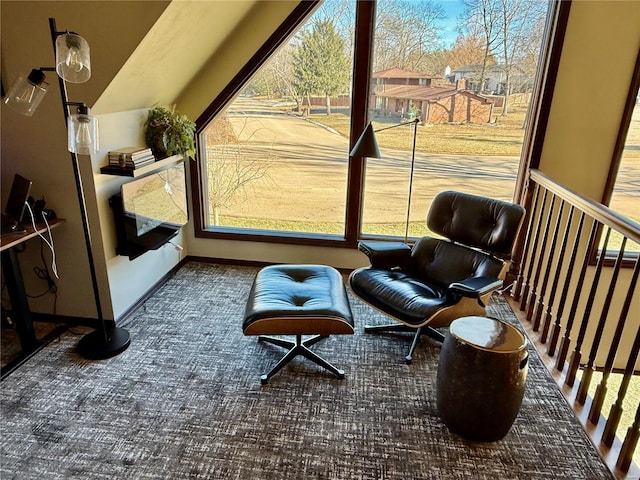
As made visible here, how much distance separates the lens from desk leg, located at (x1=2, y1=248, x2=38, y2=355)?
2.39 m

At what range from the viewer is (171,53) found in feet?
8.61

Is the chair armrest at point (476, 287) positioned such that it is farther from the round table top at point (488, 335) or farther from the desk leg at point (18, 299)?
the desk leg at point (18, 299)

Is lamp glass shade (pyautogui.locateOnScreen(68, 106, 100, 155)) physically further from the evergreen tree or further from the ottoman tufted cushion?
the evergreen tree

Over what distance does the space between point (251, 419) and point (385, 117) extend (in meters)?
2.35

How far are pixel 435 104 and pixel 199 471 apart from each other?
→ 2823 millimetres

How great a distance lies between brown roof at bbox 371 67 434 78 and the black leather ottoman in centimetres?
157

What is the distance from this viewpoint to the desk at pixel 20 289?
2.35 meters

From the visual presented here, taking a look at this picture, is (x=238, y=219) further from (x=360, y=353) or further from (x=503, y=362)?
(x=503, y=362)

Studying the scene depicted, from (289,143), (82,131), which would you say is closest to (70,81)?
(82,131)

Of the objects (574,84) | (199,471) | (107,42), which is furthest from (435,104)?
(199,471)

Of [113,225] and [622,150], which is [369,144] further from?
[622,150]

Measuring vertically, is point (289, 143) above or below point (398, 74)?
below

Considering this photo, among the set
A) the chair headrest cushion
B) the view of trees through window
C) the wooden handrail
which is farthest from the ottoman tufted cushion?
the wooden handrail

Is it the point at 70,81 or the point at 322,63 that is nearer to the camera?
the point at 70,81
